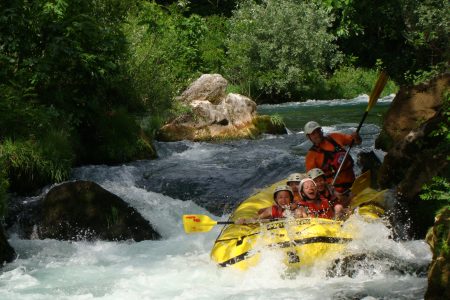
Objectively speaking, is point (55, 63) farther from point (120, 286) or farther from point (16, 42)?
point (120, 286)

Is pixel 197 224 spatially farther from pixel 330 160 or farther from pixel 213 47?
pixel 213 47

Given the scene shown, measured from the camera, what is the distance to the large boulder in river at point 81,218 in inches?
265

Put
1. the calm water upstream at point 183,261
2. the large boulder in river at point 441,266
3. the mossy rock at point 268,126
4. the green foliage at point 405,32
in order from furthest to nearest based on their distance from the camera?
the mossy rock at point 268,126
the green foliage at point 405,32
the calm water upstream at point 183,261
the large boulder in river at point 441,266

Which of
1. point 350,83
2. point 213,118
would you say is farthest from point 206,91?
point 350,83

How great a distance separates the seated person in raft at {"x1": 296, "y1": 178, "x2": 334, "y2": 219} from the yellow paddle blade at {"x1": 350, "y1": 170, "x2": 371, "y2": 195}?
112cm

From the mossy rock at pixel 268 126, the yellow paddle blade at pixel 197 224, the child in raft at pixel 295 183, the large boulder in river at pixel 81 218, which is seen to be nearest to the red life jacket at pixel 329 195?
the child in raft at pixel 295 183

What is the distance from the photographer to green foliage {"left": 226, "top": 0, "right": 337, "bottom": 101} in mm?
19656

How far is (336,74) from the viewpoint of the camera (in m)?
22.6

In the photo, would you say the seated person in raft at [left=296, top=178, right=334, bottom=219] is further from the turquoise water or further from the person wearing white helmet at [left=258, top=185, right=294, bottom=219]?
the turquoise water

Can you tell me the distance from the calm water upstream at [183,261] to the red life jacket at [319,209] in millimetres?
428

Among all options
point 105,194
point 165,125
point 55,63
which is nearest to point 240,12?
A: point 165,125

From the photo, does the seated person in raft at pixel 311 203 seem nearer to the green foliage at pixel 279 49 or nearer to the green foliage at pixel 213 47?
the green foliage at pixel 279 49

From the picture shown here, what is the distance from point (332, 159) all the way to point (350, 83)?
15844 millimetres

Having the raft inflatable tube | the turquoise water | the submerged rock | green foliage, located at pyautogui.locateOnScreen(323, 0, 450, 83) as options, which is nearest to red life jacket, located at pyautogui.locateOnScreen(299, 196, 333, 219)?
the raft inflatable tube
